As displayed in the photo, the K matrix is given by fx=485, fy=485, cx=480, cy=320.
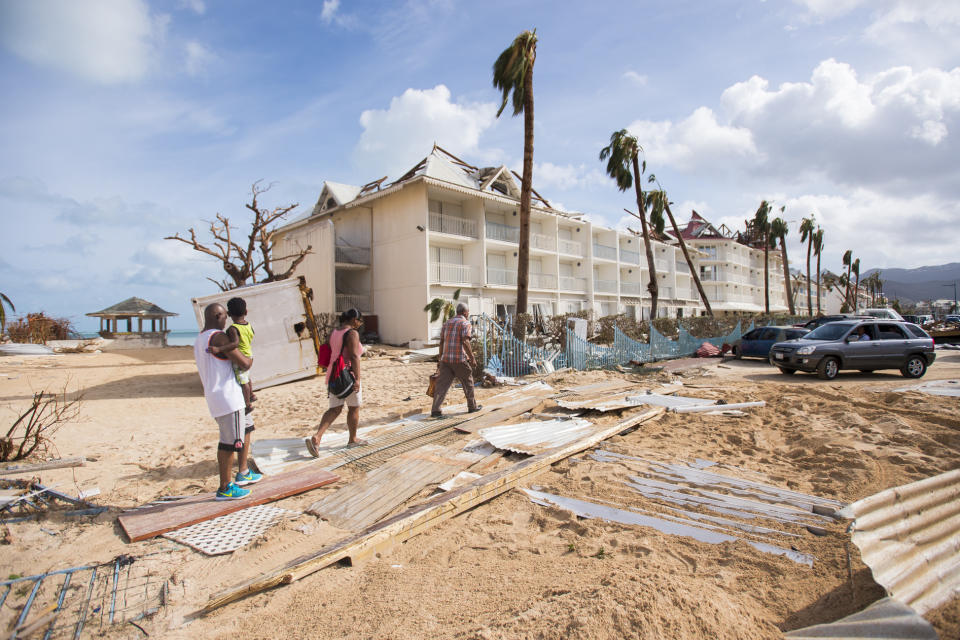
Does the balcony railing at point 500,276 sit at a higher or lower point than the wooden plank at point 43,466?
higher

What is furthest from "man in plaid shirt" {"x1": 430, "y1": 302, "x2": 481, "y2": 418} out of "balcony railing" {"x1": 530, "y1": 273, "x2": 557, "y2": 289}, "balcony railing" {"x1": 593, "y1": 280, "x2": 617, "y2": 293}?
"balcony railing" {"x1": 593, "y1": 280, "x2": 617, "y2": 293}

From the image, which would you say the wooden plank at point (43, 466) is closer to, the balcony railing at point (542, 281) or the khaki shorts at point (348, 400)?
the khaki shorts at point (348, 400)

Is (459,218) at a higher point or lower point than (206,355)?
higher

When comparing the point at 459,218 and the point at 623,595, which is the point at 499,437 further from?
the point at 459,218

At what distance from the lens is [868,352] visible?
12211 millimetres

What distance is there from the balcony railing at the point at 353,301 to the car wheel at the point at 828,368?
1902 cm

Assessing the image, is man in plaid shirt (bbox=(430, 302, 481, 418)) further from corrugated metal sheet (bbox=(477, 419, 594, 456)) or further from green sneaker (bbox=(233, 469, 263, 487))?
green sneaker (bbox=(233, 469, 263, 487))

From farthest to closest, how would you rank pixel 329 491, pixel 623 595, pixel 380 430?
pixel 380 430, pixel 329 491, pixel 623 595

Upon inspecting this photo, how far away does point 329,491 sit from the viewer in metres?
4.60

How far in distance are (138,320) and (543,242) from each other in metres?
25.2

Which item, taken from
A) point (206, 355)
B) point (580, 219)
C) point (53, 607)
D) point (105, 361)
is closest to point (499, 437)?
point (206, 355)

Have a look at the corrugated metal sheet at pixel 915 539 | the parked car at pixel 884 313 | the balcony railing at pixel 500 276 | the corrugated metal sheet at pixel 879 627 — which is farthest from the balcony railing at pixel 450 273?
the corrugated metal sheet at pixel 879 627

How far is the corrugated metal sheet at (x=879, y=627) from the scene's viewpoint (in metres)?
2.05

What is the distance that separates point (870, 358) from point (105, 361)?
24.3 m
